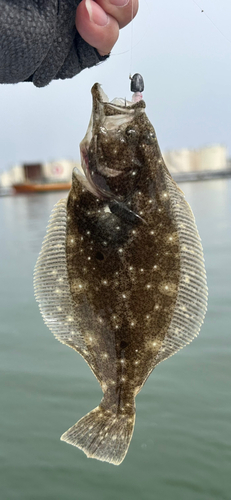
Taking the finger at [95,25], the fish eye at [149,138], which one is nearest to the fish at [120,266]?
A: the fish eye at [149,138]

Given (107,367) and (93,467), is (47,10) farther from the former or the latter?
(93,467)

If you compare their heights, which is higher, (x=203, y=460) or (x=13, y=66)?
(x=13, y=66)

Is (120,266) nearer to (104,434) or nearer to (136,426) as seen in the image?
(104,434)

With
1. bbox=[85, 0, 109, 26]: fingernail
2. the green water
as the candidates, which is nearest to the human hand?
bbox=[85, 0, 109, 26]: fingernail

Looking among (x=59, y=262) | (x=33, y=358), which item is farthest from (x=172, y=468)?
(x=33, y=358)

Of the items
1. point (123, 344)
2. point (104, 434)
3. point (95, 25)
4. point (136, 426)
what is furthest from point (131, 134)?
point (136, 426)

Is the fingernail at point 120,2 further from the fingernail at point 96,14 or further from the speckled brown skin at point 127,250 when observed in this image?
the speckled brown skin at point 127,250

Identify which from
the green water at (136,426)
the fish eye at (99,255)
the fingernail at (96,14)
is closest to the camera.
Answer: the fingernail at (96,14)
